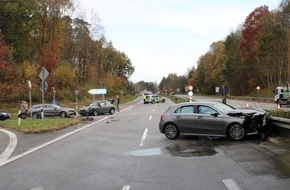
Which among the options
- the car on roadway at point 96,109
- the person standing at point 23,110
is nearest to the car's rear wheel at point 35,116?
the person standing at point 23,110

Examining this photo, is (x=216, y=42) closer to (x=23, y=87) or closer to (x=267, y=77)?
(x=267, y=77)

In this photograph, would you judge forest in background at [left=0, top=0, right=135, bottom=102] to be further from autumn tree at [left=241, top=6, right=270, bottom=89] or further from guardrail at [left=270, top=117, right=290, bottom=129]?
guardrail at [left=270, top=117, right=290, bottom=129]

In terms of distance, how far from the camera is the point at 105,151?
13602mm

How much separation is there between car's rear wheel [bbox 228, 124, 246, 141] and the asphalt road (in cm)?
31

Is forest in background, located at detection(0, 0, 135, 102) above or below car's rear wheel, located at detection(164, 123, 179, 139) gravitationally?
above

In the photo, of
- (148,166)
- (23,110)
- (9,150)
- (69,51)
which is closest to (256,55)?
(69,51)

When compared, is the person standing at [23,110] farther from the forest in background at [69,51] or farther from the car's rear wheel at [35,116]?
the forest in background at [69,51]

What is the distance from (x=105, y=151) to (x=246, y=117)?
5.27m

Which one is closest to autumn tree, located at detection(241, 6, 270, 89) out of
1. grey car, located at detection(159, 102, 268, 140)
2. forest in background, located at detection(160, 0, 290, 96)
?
forest in background, located at detection(160, 0, 290, 96)

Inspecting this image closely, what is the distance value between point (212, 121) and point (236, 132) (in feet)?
3.30

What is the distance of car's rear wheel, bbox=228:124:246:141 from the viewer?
1527cm

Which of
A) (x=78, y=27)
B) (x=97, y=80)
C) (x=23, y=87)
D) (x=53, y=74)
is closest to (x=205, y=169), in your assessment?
(x=23, y=87)

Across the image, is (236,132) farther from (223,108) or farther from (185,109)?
(185,109)

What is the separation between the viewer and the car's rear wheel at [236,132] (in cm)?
1527
